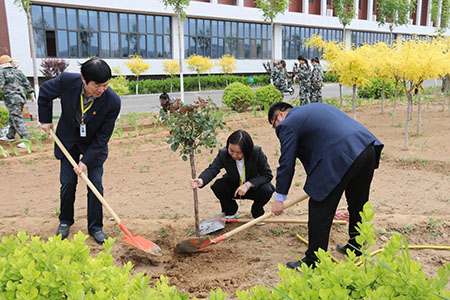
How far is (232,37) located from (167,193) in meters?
29.6

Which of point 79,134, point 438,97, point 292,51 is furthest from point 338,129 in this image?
point 292,51

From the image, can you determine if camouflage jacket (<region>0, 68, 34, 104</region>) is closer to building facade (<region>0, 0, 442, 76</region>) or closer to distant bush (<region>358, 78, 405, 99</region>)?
distant bush (<region>358, 78, 405, 99</region>)

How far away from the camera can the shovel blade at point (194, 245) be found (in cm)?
368

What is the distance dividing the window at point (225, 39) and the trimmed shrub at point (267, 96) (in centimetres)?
1953

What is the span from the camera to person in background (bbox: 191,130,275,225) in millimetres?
3803

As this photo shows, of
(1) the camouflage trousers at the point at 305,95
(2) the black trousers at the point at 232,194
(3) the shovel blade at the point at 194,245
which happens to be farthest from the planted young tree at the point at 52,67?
(3) the shovel blade at the point at 194,245

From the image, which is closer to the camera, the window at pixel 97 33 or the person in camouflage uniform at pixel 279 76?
the person in camouflage uniform at pixel 279 76

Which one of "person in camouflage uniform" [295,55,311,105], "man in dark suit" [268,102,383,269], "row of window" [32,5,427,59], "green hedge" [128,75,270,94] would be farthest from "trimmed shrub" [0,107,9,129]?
"row of window" [32,5,427,59]

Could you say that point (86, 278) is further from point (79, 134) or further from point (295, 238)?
point (295, 238)

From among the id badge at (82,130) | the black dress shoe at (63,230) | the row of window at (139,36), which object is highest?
the row of window at (139,36)

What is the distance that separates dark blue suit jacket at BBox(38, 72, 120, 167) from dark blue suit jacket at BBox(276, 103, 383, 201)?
5.35ft

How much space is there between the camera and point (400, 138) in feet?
29.7

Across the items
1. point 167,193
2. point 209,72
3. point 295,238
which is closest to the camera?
point 295,238

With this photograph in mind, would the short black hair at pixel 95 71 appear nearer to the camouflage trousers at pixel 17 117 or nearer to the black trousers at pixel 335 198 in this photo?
the black trousers at pixel 335 198
